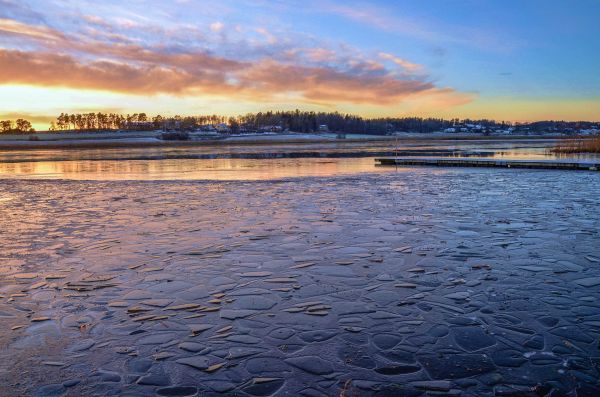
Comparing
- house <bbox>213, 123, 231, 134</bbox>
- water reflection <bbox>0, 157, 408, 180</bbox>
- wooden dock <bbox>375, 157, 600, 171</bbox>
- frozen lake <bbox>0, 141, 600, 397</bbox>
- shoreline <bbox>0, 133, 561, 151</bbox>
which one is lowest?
frozen lake <bbox>0, 141, 600, 397</bbox>

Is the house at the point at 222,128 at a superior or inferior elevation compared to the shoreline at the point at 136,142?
superior

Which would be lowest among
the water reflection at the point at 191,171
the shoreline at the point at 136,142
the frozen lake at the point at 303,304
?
the frozen lake at the point at 303,304

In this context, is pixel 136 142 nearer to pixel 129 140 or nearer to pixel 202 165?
pixel 129 140

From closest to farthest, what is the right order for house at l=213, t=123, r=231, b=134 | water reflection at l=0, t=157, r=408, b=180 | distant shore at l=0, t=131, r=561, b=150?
1. water reflection at l=0, t=157, r=408, b=180
2. distant shore at l=0, t=131, r=561, b=150
3. house at l=213, t=123, r=231, b=134

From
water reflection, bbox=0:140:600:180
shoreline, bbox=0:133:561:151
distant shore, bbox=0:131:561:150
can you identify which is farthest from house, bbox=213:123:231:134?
water reflection, bbox=0:140:600:180

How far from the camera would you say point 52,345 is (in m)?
4.75

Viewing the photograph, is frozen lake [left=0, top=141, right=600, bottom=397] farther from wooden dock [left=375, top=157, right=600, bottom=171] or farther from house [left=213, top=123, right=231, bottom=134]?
house [left=213, top=123, right=231, bottom=134]

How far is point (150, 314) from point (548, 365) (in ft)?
13.9

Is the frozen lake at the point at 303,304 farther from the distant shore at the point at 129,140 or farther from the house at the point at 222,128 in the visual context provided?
the house at the point at 222,128

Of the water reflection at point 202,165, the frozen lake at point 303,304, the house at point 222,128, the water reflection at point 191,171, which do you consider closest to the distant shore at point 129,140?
the house at point 222,128

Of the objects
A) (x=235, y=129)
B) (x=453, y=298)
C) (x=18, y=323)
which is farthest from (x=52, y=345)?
(x=235, y=129)

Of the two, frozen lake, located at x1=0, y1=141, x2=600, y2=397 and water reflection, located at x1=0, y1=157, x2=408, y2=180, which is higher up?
water reflection, located at x1=0, y1=157, x2=408, y2=180

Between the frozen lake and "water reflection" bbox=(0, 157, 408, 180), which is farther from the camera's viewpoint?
"water reflection" bbox=(0, 157, 408, 180)

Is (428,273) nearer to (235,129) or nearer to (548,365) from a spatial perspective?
(548,365)
